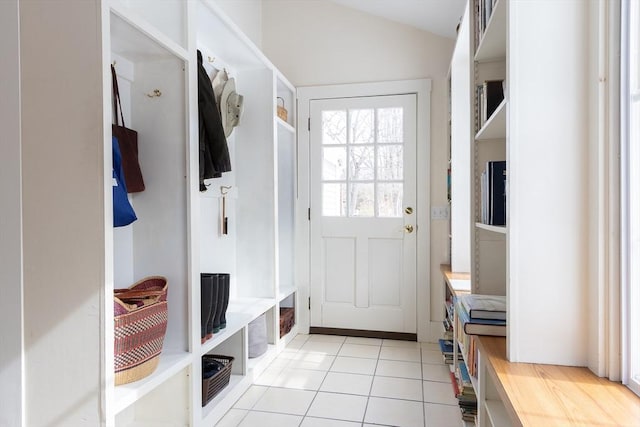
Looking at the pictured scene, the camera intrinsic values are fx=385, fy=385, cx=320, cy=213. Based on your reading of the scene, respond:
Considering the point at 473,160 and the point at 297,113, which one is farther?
the point at 297,113

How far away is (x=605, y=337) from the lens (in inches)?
39.9

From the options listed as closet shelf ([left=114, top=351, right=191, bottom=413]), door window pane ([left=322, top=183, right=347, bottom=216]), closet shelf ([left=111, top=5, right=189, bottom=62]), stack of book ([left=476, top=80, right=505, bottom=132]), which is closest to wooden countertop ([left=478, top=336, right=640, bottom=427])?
stack of book ([left=476, top=80, right=505, bottom=132])

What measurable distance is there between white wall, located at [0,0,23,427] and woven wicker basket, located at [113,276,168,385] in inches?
12.4

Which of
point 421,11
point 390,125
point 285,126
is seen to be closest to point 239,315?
point 285,126

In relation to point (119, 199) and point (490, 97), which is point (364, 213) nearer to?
point (490, 97)

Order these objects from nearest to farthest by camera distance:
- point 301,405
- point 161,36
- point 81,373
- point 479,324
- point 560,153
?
point 560,153 < point 81,373 < point 479,324 < point 161,36 < point 301,405

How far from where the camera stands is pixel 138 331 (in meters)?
1.40

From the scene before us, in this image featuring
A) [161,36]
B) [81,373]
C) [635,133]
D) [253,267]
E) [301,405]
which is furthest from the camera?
[253,267]

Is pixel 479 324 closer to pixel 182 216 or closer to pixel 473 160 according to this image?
pixel 473 160

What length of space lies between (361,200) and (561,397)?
91.7 inches

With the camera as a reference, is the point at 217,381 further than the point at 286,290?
No

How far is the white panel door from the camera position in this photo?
3.11 metres

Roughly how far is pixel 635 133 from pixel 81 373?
1726mm

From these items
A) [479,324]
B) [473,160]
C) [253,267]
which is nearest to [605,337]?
[479,324]
